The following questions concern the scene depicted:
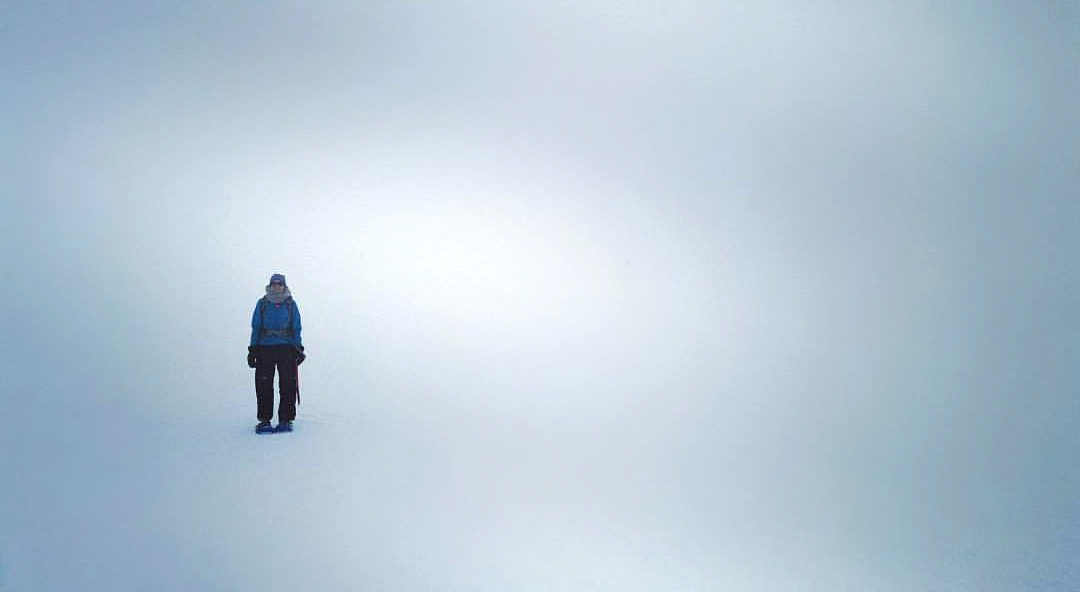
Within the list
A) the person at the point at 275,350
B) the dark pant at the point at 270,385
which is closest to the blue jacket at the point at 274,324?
the person at the point at 275,350

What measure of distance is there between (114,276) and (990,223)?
65293 mm

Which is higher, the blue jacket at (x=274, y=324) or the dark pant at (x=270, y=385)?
the blue jacket at (x=274, y=324)

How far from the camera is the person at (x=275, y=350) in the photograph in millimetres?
9570

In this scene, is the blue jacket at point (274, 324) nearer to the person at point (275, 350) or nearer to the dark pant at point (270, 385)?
the person at point (275, 350)

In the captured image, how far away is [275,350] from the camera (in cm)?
965

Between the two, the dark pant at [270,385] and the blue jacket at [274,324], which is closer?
the dark pant at [270,385]

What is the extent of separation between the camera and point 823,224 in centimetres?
8488

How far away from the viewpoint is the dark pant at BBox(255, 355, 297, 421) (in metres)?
9.55

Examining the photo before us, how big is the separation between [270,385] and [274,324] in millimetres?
713

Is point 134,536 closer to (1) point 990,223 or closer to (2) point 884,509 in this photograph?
(2) point 884,509

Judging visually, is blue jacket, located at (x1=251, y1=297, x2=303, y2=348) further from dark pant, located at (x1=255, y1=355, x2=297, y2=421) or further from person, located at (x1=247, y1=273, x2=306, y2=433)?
dark pant, located at (x1=255, y1=355, x2=297, y2=421)

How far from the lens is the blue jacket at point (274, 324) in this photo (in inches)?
380

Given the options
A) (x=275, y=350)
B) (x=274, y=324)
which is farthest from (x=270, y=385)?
(x=274, y=324)

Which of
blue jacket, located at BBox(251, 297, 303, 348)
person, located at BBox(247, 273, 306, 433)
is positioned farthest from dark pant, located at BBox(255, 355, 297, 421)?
blue jacket, located at BBox(251, 297, 303, 348)
